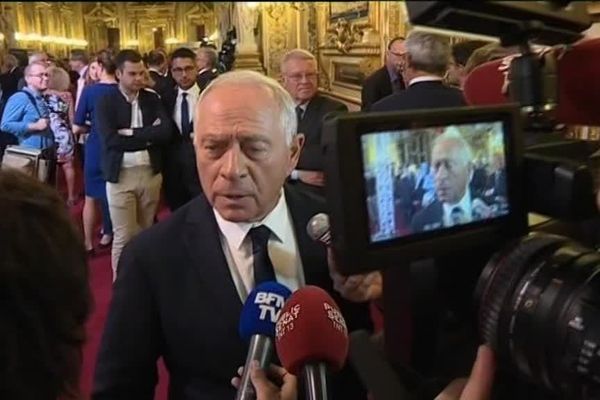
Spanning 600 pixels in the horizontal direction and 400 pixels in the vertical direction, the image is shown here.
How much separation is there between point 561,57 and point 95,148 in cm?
301

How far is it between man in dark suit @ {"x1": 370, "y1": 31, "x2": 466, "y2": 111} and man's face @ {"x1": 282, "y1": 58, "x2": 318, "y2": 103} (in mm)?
509

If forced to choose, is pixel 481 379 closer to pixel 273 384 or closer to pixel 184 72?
pixel 273 384

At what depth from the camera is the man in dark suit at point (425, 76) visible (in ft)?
7.43

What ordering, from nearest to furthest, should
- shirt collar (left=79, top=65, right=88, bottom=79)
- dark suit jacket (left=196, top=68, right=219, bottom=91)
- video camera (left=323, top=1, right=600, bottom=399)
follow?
video camera (left=323, top=1, right=600, bottom=399)
dark suit jacket (left=196, top=68, right=219, bottom=91)
shirt collar (left=79, top=65, right=88, bottom=79)

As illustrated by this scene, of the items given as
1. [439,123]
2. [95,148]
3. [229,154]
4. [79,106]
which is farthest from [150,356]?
[79,106]

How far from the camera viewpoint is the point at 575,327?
1.94 feet

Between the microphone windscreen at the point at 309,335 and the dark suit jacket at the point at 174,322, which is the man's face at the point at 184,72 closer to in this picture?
the dark suit jacket at the point at 174,322

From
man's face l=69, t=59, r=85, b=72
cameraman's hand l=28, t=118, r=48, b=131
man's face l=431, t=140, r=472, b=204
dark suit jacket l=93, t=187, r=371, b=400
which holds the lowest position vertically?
dark suit jacket l=93, t=187, r=371, b=400

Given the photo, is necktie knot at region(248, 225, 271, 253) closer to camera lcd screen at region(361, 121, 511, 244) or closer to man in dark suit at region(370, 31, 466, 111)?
camera lcd screen at region(361, 121, 511, 244)

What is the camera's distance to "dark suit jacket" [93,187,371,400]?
3.46 ft

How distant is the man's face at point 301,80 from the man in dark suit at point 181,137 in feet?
1.87

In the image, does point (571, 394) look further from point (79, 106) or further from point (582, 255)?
point (79, 106)

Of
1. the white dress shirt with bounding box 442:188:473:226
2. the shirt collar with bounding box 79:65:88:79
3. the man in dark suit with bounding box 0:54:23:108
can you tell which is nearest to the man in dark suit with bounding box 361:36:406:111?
the shirt collar with bounding box 79:65:88:79

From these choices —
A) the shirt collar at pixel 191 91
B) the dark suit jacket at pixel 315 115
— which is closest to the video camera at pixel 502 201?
the dark suit jacket at pixel 315 115
